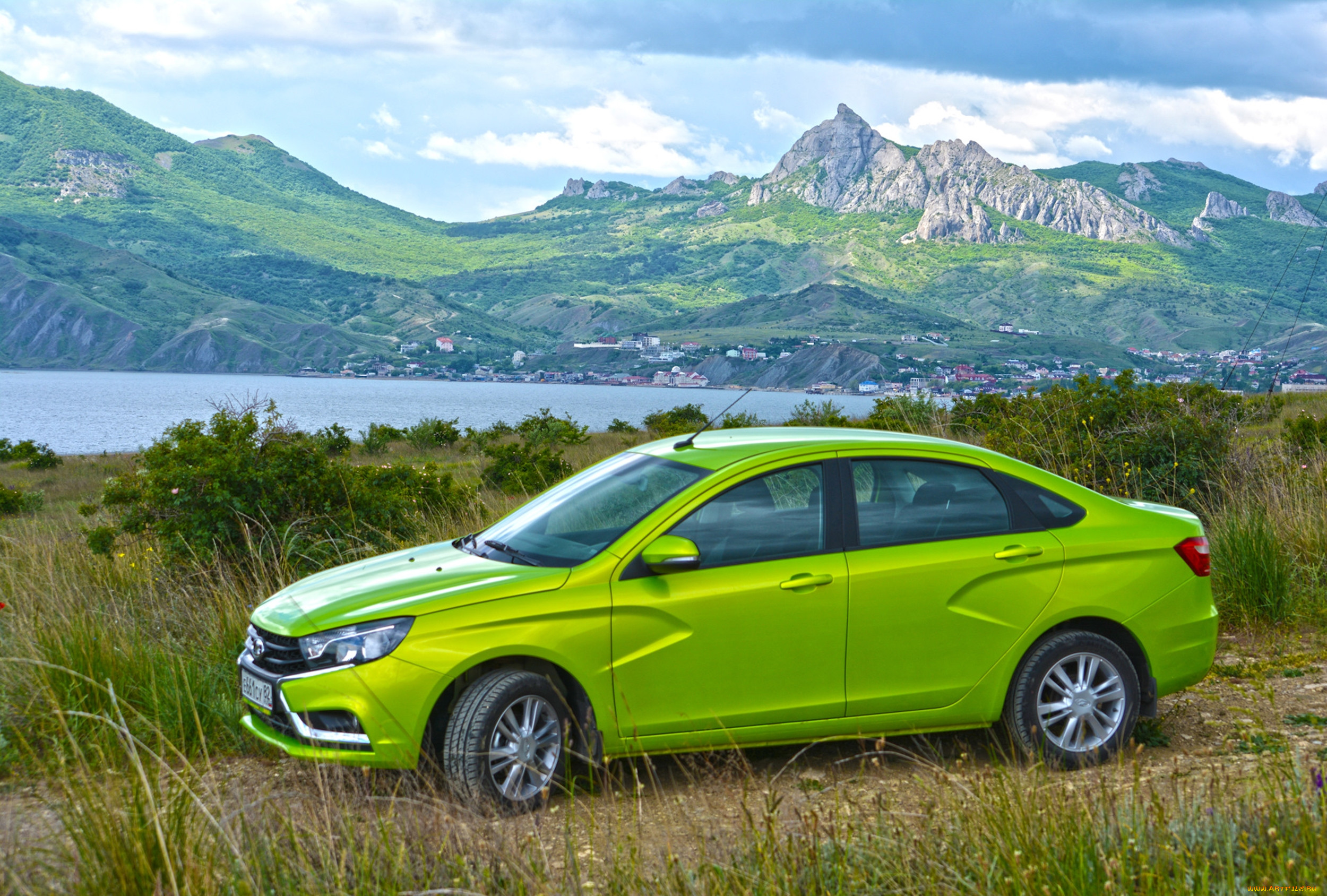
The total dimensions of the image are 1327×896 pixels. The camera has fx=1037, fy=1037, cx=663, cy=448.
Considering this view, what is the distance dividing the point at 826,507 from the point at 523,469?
1511cm

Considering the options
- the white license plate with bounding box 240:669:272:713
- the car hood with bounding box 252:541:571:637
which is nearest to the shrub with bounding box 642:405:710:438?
the car hood with bounding box 252:541:571:637

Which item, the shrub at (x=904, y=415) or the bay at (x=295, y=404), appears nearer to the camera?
the shrub at (x=904, y=415)

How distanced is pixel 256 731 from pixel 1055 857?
3476 mm

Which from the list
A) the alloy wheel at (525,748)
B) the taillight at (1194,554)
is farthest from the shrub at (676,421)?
the alloy wheel at (525,748)

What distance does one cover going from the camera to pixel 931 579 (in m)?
5.12

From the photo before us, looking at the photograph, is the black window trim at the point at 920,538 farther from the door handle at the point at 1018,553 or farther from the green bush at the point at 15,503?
the green bush at the point at 15,503

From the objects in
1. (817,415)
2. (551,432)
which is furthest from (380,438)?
(817,415)

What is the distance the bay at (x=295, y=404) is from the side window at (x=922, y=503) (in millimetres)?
32697

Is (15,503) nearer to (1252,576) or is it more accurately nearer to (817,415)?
(817,415)

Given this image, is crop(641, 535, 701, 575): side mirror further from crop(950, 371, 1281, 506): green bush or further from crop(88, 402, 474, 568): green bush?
crop(950, 371, 1281, 506): green bush

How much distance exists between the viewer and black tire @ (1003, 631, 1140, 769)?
5.24m

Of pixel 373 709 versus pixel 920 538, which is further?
pixel 920 538

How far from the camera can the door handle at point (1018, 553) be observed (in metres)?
5.25

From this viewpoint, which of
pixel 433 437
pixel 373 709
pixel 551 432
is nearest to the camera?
pixel 373 709
